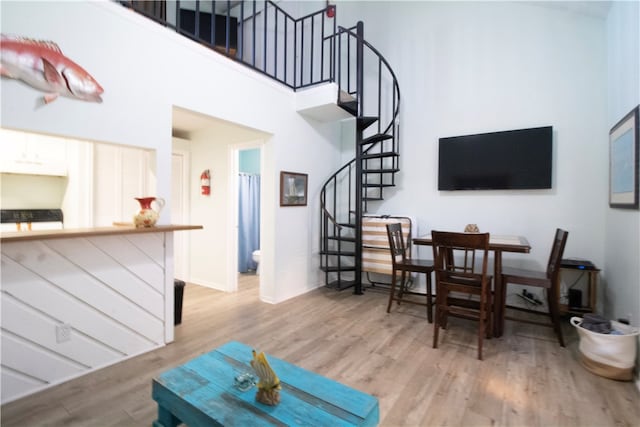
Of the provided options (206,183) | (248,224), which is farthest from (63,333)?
(248,224)

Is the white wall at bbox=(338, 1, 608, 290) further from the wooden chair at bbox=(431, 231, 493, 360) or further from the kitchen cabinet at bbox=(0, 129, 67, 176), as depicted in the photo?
the kitchen cabinet at bbox=(0, 129, 67, 176)

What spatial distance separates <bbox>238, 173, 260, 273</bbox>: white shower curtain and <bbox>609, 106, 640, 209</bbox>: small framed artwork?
4759mm

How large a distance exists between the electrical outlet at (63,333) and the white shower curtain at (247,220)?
3.17m

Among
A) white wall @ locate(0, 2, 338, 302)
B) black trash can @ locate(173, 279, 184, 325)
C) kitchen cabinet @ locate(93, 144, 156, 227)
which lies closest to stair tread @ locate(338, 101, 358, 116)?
white wall @ locate(0, 2, 338, 302)

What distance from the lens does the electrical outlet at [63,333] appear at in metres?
1.85

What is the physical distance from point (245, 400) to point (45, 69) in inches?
85.6

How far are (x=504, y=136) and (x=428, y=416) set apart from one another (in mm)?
3202

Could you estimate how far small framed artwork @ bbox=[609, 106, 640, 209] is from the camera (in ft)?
6.83

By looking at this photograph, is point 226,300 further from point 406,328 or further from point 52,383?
point 406,328

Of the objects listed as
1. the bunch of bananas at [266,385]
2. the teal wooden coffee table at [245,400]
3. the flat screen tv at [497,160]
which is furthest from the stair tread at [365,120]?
the bunch of bananas at [266,385]

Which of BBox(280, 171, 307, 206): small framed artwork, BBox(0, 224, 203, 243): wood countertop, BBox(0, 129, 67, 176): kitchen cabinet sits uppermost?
BBox(0, 129, 67, 176): kitchen cabinet

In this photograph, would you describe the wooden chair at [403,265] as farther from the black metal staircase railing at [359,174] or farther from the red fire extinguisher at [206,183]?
the red fire extinguisher at [206,183]

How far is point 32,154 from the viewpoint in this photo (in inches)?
113

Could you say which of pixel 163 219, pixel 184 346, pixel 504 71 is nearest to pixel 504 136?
pixel 504 71
